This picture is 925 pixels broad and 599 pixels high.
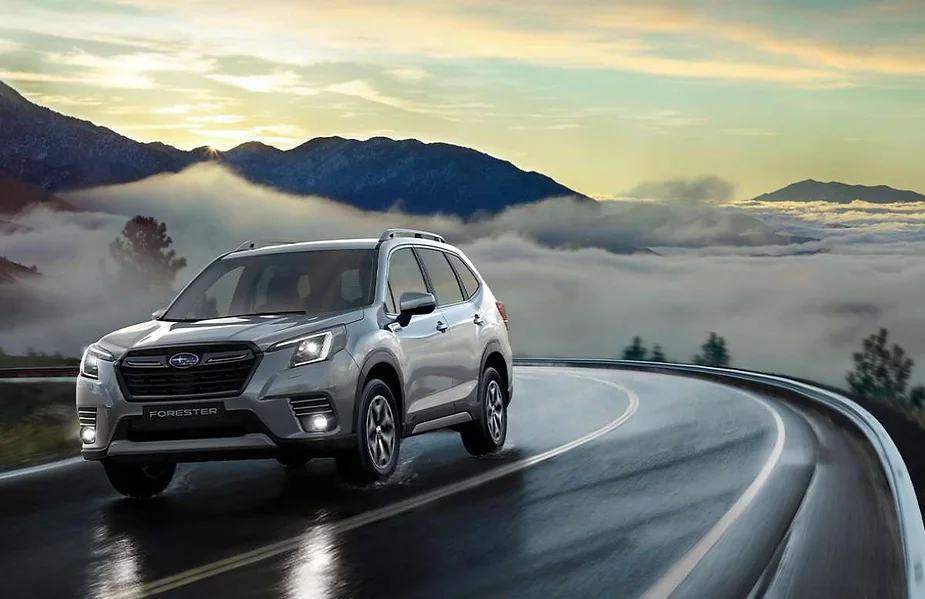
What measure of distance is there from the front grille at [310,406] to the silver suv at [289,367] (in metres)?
0.01

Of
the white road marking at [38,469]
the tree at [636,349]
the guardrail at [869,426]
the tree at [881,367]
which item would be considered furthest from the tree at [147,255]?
the white road marking at [38,469]

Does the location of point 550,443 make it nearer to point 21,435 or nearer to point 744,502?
point 744,502

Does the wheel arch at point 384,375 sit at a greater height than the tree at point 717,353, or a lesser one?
greater

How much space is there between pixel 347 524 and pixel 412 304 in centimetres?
256

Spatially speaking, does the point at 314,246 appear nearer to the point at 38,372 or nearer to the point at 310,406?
the point at 310,406


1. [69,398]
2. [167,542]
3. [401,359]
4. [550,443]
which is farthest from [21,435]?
[167,542]

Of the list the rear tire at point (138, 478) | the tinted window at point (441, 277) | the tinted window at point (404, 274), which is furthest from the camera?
the tinted window at point (441, 277)

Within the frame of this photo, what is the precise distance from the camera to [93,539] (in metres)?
9.15

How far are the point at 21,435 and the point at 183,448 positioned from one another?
996cm

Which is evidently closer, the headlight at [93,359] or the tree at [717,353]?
the headlight at [93,359]

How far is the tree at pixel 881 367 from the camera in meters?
178

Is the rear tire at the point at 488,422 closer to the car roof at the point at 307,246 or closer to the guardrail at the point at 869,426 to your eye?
the car roof at the point at 307,246

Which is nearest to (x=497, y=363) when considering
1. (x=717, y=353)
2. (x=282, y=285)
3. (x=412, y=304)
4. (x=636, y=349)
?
(x=412, y=304)

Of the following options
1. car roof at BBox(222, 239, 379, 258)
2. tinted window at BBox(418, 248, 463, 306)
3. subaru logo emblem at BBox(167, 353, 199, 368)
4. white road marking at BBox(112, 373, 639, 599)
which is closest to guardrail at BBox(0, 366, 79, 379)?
white road marking at BBox(112, 373, 639, 599)
